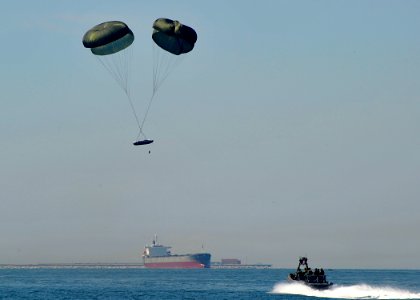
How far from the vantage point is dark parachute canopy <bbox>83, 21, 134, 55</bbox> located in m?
62.1

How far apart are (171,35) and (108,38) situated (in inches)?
195

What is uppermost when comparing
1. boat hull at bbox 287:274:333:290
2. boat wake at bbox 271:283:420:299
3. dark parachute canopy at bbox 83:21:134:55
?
dark parachute canopy at bbox 83:21:134:55

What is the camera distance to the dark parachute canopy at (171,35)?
204ft

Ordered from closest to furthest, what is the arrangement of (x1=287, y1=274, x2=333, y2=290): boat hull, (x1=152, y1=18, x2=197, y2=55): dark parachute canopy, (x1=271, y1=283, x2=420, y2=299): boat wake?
(x1=152, y1=18, x2=197, y2=55): dark parachute canopy → (x1=271, y1=283, x2=420, y2=299): boat wake → (x1=287, y1=274, x2=333, y2=290): boat hull

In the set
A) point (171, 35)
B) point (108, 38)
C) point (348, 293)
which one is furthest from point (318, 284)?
point (108, 38)

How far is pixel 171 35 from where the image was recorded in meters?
62.3

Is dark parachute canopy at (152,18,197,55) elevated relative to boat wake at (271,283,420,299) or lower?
elevated

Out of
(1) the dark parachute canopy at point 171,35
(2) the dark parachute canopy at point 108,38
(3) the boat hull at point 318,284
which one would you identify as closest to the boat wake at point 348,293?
(3) the boat hull at point 318,284

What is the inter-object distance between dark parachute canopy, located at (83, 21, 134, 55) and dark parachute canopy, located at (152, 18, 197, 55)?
2367 mm

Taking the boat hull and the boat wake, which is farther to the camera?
the boat hull

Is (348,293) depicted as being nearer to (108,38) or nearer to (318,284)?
(318,284)

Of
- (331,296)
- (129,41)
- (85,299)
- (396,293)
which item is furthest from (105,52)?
(396,293)

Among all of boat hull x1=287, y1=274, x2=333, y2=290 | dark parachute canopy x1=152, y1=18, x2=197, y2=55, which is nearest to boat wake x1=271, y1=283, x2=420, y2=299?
boat hull x1=287, y1=274, x2=333, y2=290

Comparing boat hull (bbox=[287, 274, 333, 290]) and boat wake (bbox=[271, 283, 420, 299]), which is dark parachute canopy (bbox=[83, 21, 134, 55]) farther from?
boat wake (bbox=[271, 283, 420, 299])
